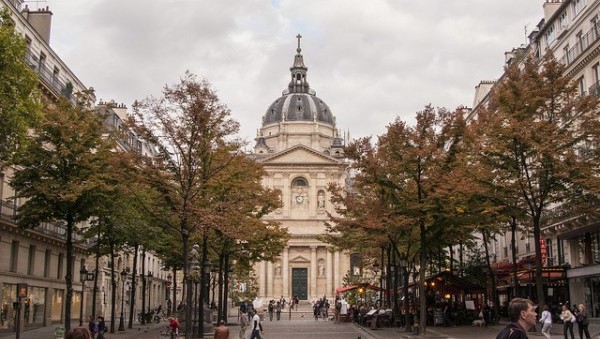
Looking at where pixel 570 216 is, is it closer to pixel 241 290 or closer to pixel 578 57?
pixel 578 57

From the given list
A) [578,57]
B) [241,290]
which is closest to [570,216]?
[578,57]

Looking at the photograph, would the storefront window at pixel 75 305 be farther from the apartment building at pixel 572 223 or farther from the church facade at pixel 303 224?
the church facade at pixel 303 224

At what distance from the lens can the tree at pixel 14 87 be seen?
846 inches

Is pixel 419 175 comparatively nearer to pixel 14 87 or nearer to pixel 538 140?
pixel 538 140

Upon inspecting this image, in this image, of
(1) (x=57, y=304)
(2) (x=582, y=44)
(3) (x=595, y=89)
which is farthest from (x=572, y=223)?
(1) (x=57, y=304)

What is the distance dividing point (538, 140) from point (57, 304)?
3346 centimetres

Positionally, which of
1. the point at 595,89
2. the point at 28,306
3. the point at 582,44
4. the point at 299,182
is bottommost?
the point at 28,306

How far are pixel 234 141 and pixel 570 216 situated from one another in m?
21.5

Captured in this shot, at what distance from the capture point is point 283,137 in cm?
12556

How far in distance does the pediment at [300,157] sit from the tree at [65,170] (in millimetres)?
73593

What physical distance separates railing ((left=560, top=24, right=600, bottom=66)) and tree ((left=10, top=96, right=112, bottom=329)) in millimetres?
26188

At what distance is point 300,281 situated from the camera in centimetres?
10400

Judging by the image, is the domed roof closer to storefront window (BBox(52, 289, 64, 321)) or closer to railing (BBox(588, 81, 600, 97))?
storefront window (BBox(52, 289, 64, 321))

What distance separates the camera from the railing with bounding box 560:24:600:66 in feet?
129
